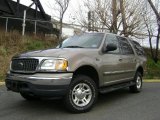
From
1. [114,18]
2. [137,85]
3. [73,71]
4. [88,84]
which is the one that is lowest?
[137,85]

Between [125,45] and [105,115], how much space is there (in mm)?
3034

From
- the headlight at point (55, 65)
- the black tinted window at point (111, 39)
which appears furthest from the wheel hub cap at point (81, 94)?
the black tinted window at point (111, 39)

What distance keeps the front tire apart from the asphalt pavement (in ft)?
0.52

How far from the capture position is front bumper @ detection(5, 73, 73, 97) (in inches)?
251

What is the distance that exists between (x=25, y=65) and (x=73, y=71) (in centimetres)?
102

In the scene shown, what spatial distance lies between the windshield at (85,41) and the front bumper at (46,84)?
1.45 metres

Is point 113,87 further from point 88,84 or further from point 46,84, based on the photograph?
point 46,84

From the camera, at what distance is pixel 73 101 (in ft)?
22.3

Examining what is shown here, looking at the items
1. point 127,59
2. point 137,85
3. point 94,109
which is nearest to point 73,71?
point 94,109

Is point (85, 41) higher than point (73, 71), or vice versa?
point (85, 41)

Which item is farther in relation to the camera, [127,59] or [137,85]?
[137,85]

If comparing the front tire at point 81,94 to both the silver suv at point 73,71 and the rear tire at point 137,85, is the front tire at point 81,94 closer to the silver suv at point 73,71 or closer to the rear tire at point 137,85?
the silver suv at point 73,71

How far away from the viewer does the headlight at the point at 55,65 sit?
654 centimetres

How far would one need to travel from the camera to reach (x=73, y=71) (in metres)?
6.70
